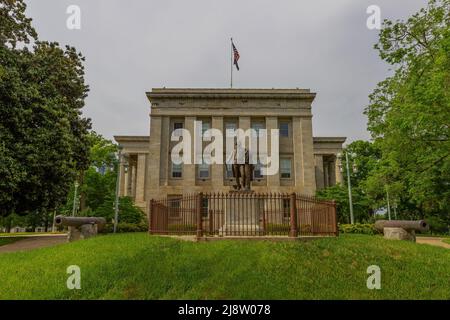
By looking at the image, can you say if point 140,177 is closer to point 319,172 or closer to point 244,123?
point 244,123

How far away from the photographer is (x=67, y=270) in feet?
28.5

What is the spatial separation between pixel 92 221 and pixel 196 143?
18.4 meters

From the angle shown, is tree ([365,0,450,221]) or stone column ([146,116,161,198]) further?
stone column ([146,116,161,198])

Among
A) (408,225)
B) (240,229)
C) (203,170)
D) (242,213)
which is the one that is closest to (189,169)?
(203,170)

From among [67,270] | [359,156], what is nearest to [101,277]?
Result: [67,270]

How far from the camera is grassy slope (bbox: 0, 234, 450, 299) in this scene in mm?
7223

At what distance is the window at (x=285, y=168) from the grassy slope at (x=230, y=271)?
21476mm

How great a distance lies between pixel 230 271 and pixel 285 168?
2561 centimetres

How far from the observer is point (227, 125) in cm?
3353

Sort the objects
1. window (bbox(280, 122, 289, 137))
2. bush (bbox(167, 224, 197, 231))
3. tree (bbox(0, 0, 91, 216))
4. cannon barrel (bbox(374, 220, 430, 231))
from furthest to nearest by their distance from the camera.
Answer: window (bbox(280, 122, 289, 137))
tree (bbox(0, 0, 91, 216))
cannon barrel (bbox(374, 220, 430, 231))
bush (bbox(167, 224, 197, 231))

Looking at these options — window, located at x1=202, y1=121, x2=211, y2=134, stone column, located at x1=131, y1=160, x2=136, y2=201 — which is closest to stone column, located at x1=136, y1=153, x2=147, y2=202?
stone column, located at x1=131, y1=160, x2=136, y2=201

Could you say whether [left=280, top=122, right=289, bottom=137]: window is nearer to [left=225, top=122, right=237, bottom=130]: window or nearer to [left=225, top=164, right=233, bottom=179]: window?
[left=225, top=122, right=237, bottom=130]: window

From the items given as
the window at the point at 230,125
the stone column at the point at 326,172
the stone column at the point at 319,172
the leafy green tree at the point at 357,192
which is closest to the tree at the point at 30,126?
the window at the point at 230,125

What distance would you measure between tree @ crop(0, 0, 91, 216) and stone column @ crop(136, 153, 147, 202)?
14236 mm
